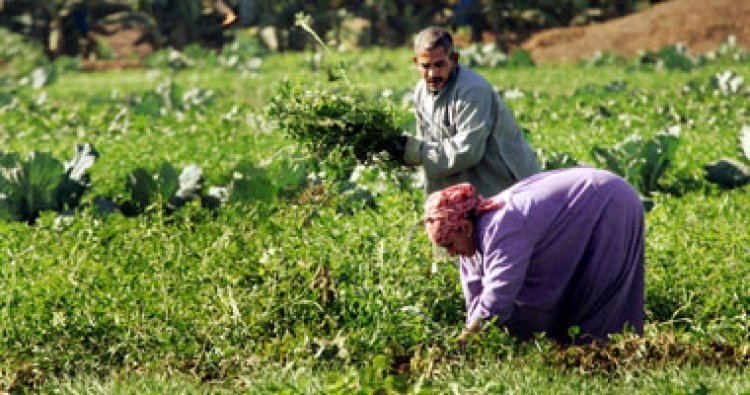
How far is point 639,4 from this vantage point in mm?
28297

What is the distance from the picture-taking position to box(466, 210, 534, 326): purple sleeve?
5957 mm

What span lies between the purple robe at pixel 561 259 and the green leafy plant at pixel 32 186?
421 centimetres

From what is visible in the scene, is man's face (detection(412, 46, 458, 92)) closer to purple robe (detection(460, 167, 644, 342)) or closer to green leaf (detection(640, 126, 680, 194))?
purple robe (detection(460, 167, 644, 342))

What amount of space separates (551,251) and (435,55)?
3.63 feet

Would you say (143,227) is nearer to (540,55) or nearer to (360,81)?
(360,81)

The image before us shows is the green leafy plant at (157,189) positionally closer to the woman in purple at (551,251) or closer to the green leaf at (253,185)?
the green leaf at (253,185)

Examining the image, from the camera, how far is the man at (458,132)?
22.0 ft

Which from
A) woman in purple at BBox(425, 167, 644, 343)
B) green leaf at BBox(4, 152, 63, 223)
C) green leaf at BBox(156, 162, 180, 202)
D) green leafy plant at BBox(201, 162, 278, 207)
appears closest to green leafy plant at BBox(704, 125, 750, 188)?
green leafy plant at BBox(201, 162, 278, 207)

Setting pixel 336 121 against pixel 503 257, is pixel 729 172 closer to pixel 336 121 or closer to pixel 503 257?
pixel 336 121

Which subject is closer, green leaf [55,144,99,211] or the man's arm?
the man's arm

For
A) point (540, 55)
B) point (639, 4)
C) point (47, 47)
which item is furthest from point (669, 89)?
point (47, 47)

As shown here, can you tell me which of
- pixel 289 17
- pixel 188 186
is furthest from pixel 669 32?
pixel 188 186

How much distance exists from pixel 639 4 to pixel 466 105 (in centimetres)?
2232

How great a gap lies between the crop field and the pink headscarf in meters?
0.46
